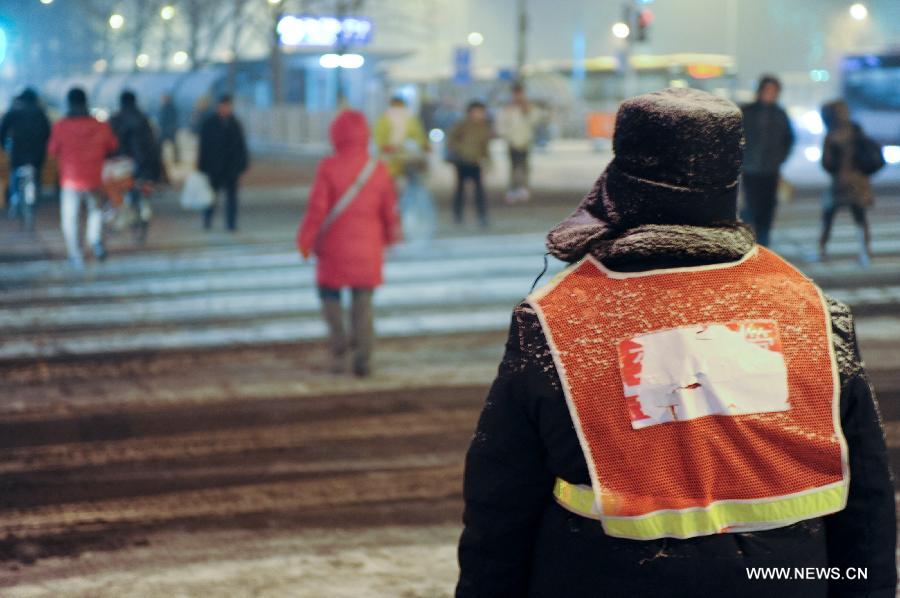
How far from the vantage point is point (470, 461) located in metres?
2.26

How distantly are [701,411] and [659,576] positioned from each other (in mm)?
271

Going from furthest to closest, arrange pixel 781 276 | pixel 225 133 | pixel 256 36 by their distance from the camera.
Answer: pixel 256 36
pixel 225 133
pixel 781 276

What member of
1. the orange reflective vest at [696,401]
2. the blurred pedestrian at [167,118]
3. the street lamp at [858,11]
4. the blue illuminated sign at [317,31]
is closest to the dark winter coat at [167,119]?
the blurred pedestrian at [167,118]

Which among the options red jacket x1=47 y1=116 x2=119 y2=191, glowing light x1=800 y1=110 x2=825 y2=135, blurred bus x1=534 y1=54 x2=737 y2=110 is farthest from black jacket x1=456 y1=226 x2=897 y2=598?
blurred bus x1=534 y1=54 x2=737 y2=110

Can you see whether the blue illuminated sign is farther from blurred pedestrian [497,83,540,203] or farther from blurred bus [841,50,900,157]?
blurred pedestrian [497,83,540,203]

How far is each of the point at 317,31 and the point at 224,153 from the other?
35.5 m

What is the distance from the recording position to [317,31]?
5191 cm

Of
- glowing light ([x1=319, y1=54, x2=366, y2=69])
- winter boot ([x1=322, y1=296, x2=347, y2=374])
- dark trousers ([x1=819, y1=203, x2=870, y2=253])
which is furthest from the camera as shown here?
glowing light ([x1=319, y1=54, x2=366, y2=69])

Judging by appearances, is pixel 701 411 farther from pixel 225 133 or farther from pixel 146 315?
pixel 225 133

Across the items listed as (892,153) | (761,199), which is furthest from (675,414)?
(892,153)

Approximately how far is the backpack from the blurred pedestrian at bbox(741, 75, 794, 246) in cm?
70

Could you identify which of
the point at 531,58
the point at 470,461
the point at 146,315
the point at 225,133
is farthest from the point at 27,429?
the point at 531,58

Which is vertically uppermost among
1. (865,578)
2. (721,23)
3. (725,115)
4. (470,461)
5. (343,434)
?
(721,23)

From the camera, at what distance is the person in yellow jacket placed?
1744 centimetres
